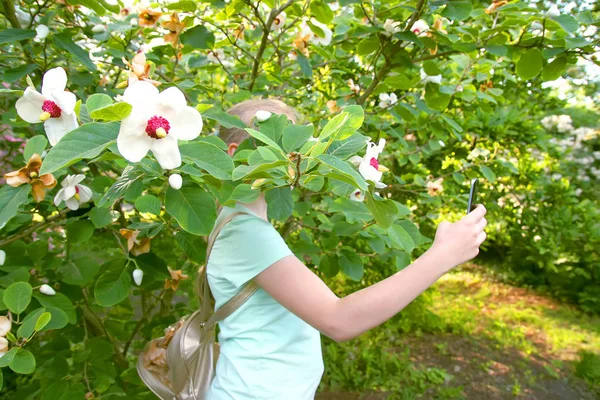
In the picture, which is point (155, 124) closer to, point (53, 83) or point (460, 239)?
point (53, 83)

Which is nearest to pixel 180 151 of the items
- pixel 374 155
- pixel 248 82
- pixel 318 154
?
pixel 318 154

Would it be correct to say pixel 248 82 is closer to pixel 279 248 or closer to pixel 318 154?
pixel 279 248

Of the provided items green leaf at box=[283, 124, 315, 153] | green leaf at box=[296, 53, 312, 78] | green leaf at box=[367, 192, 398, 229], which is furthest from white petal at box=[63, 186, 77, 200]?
green leaf at box=[296, 53, 312, 78]

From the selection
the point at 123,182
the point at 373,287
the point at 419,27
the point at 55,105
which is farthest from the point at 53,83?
the point at 419,27

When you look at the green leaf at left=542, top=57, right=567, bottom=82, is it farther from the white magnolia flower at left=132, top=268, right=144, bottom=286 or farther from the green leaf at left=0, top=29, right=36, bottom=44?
the green leaf at left=0, top=29, right=36, bottom=44

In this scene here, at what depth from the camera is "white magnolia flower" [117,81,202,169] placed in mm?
607

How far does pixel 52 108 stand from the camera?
28.2 inches

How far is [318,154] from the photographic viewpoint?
25.4 inches

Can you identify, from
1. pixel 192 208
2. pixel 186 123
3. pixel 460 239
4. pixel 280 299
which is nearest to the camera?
pixel 186 123

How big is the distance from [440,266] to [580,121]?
5158 millimetres

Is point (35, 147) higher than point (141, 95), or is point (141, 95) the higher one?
point (141, 95)

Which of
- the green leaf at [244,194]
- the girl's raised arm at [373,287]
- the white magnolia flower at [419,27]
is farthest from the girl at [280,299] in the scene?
the white magnolia flower at [419,27]

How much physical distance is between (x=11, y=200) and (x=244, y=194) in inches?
16.2

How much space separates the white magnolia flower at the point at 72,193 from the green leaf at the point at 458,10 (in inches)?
43.9
